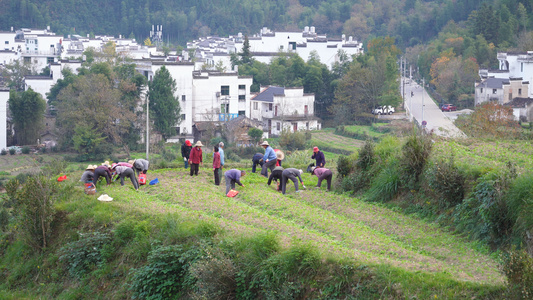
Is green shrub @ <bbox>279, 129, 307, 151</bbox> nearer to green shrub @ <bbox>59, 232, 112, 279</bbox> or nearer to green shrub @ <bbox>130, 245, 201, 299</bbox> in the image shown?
green shrub @ <bbox>59, 232, 112, 279</bbox>

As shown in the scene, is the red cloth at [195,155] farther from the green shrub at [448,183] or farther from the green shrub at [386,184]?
the green shrub at [448,183]

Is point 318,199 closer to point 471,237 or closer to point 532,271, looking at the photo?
point 471,237

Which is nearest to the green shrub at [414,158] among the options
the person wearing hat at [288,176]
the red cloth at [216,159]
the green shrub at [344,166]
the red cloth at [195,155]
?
the green shrub at [344,166]

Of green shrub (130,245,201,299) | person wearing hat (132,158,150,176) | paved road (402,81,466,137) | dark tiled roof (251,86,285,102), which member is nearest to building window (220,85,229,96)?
dark tiled roof (251,86,285,102)

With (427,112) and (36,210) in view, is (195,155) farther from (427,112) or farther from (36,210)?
(427,112)

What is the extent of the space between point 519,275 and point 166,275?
5.62 meters

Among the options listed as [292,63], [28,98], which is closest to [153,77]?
[28,98]

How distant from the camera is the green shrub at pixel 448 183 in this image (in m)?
10.9

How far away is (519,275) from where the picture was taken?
710cm

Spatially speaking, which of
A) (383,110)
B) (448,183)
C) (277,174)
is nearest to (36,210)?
(277,174)

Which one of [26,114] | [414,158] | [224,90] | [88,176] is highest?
[224,90]

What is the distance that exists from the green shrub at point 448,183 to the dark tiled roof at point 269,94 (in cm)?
3534

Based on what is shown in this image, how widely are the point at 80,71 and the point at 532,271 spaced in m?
45.3

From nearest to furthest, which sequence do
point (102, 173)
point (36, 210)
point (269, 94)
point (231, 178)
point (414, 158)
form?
point (414, 158), point (36, 210), point (231, 178), point (102, 173), point (269, 94)
